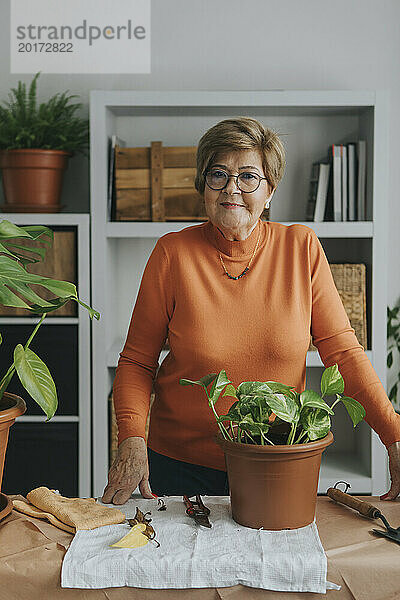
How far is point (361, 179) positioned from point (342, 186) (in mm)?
83

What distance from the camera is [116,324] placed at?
3152 millimetres

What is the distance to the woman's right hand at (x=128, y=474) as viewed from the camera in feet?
4.23

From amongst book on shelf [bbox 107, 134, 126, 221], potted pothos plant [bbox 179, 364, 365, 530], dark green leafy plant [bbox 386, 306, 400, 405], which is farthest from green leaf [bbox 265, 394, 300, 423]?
dark green leafy plant [bbox 386, 306, 400, 405]

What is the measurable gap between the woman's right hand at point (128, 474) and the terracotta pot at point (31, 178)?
167 cm

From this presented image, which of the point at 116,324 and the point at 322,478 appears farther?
the point at 116,324

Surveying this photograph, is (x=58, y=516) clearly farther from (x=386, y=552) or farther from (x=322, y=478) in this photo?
(x=322, y=478)

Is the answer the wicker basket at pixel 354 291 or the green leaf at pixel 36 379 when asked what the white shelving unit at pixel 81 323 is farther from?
the green leaf at pixel 36 379

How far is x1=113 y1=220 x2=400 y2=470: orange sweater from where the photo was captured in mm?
1568

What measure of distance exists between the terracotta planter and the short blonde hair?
2.34ft

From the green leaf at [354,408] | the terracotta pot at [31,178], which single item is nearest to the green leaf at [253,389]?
the green leaf at [354,408]

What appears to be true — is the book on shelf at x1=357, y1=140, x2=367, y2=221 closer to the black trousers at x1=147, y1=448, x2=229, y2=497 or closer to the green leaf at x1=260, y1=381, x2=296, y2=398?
the black trousers at x1=147, y1=448, x2=229, y2=497

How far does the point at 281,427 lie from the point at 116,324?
2.07 m

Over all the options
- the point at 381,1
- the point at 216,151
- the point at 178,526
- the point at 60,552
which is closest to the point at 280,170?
the point at 216,151

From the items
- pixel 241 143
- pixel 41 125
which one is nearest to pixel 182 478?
pixel 241 143
